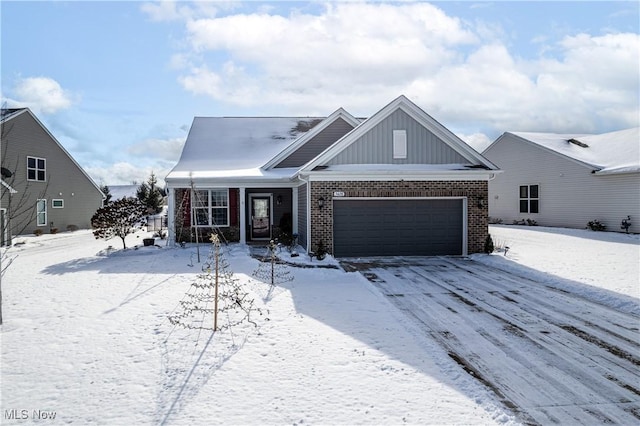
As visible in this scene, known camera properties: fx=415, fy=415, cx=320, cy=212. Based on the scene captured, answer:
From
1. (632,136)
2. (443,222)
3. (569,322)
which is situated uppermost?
(632,136)

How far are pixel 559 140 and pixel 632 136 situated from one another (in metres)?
4.03

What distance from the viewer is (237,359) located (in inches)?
216

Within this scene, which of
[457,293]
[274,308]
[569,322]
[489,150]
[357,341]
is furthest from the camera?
[489,150]

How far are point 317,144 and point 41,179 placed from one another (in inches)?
696

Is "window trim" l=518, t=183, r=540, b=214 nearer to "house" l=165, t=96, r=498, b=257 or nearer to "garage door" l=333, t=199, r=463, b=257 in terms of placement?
"house" l=165, t=96, r=498, b=257

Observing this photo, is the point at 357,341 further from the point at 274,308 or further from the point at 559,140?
the point at 559,140

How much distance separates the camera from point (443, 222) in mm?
14578

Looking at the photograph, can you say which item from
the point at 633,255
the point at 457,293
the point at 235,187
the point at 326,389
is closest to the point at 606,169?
the point at 633,255

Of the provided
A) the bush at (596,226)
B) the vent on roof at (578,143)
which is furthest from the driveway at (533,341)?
the vent on roof at (578,143)

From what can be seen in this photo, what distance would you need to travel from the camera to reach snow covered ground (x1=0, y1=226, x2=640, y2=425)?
14.0ft

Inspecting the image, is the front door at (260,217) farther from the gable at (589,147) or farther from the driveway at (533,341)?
the gable at (589,147)

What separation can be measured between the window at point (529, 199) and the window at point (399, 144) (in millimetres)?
15856

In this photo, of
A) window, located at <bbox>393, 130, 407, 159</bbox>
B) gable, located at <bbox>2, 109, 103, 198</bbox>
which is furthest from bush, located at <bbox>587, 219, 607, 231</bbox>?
gable, located at <bbox>2, 109, 103, 198</bbox>

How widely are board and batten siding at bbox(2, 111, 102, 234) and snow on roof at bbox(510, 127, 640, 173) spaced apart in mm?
29089
